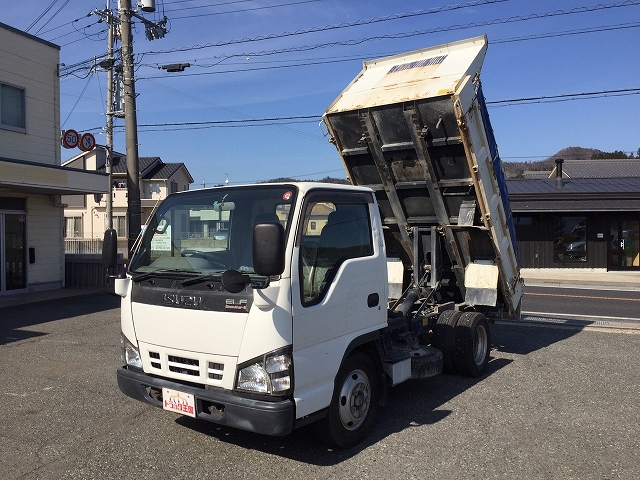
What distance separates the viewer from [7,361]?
777 centimetres

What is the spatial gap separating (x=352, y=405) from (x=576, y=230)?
21301 millimetres

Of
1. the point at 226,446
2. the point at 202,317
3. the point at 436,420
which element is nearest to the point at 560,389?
the point at 436,420

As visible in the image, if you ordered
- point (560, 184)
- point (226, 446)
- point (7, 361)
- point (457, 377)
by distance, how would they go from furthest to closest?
point (560, 184), point (7, 361), point (457, 377), point (226, 446)

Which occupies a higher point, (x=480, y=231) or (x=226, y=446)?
(x=480, y=231)

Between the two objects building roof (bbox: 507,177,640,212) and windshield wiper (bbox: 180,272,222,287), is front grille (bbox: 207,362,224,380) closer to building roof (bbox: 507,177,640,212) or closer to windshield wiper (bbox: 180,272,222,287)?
windshield wiper (bbox: 180,272,222,287)

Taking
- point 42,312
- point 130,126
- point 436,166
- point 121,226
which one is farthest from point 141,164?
point 436,166

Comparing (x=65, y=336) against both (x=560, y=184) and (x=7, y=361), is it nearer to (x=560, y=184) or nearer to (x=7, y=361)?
(x=7, y=361)

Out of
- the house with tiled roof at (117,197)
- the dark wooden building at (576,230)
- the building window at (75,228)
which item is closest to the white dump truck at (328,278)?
the dark wooden building at (576,230)

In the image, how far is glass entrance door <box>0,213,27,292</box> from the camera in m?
14.5

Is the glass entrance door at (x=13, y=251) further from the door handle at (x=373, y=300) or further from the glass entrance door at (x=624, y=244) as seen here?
the glass entrance door at (x=624, y=244)

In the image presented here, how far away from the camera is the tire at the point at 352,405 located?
4512 millimetres

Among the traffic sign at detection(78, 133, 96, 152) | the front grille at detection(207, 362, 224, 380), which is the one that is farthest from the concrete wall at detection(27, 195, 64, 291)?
the front grille at detection(207, 362, 224, 380)

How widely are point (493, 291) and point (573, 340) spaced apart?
3.02 meters

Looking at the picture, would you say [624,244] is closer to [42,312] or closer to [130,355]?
[42,312]
